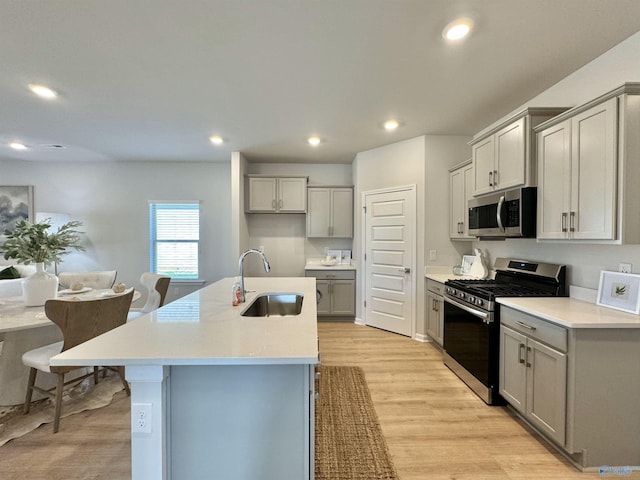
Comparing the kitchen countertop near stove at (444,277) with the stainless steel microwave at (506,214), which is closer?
the stainless steel microwave at (506,214)

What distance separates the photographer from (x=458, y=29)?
5.73 feet

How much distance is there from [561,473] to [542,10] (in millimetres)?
2714

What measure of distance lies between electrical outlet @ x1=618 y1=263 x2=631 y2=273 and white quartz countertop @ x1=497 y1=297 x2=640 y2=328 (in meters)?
0.27

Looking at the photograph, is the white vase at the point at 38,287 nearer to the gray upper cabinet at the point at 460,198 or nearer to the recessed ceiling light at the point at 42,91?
the recessed ceiling light at the point at 42,91

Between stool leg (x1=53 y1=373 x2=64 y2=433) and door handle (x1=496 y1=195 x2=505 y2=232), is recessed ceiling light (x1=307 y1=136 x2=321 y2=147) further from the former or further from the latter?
stool leg (x1=53 y1=373 x2=64 y2=433)

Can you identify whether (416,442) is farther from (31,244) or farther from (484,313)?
(31,244)

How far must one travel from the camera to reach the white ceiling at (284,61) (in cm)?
161

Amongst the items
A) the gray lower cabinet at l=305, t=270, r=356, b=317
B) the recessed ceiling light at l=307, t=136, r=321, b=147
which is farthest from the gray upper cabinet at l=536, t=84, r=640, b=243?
the gray lower cabinet at l=305, t=270, r=356, b=317

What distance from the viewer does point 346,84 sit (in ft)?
7.82

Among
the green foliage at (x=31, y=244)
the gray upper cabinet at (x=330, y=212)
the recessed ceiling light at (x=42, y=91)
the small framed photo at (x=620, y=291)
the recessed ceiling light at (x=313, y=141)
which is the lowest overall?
the small framed photo at (x=620, y=291)

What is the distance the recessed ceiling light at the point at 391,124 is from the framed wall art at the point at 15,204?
6.02 metres

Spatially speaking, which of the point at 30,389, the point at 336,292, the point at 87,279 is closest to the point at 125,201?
the point at 87,279

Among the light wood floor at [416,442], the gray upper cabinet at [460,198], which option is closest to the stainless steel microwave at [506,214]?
the gray upper cabinet at [460,198]

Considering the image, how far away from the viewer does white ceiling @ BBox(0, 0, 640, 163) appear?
1609mm
